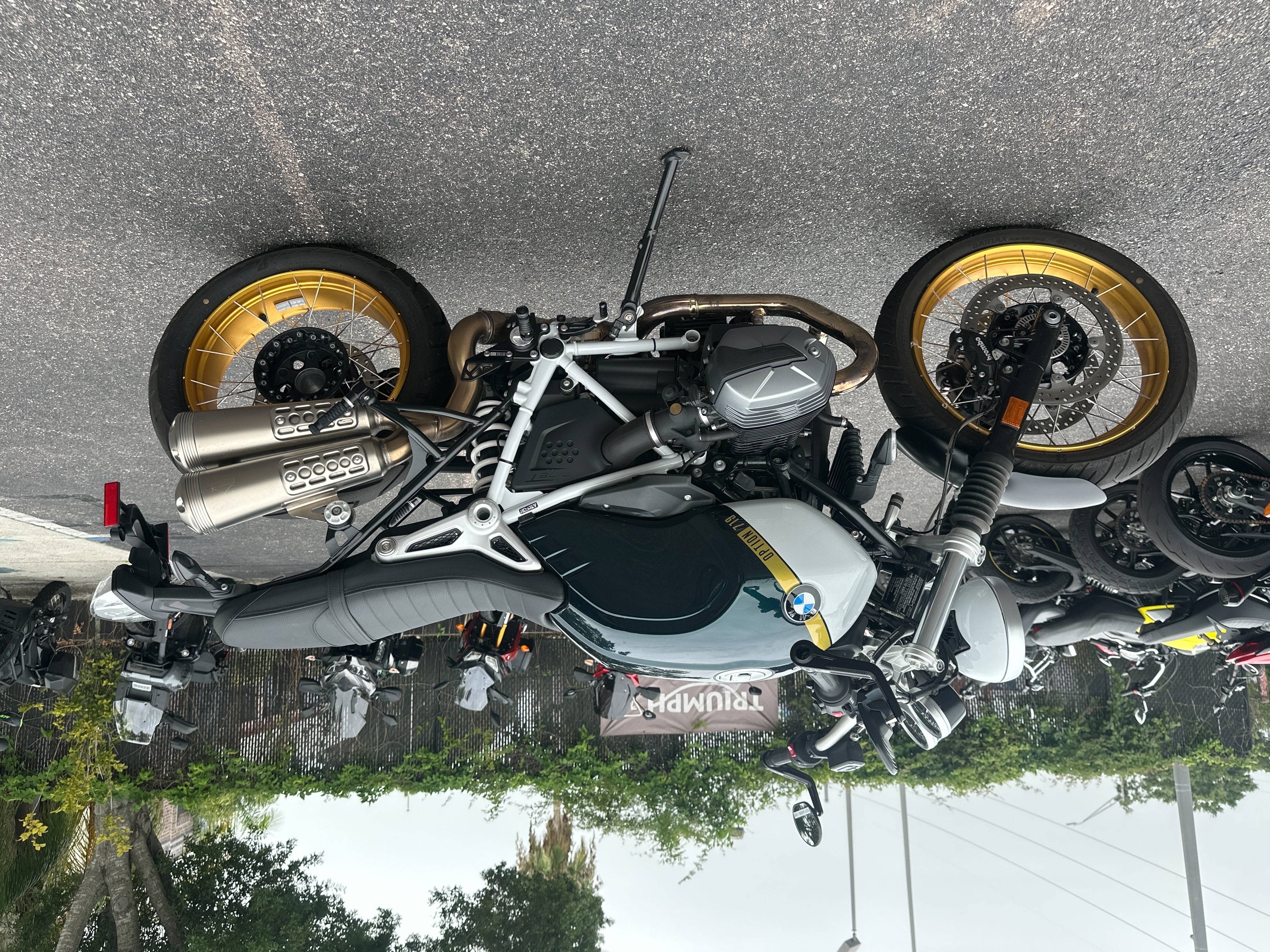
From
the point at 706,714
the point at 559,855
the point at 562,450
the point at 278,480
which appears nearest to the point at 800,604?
the point at 562,450

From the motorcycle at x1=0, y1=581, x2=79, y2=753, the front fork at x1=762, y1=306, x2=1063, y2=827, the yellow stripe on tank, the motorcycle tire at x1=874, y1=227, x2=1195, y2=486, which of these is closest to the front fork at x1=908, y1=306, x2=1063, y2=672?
the front fork at x1=762, y1=306, x2=1063, y2=827

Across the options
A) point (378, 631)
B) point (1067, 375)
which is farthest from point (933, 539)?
point (378, 631)

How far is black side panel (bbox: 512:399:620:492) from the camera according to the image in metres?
2.19

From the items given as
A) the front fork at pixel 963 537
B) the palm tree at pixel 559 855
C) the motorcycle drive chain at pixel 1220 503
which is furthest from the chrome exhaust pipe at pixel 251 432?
the palm tree at pixel 559 855

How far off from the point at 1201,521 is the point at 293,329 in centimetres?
387

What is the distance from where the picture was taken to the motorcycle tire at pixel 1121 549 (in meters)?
4.01

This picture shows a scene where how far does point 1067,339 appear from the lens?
2.51 meters

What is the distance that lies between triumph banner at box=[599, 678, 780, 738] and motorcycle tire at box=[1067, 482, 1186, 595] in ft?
11.6

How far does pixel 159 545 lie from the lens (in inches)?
125

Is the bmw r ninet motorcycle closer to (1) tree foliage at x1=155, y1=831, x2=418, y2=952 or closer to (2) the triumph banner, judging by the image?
(2) the triumph banner

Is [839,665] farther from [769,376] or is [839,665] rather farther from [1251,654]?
[1251,654]

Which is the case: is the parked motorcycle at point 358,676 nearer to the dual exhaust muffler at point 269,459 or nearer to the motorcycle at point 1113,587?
the dual exhaust muffler at point 269,459

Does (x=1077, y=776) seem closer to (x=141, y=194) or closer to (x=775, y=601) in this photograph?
(x=775, y=601)

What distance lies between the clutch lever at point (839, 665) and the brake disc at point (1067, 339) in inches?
44.9
